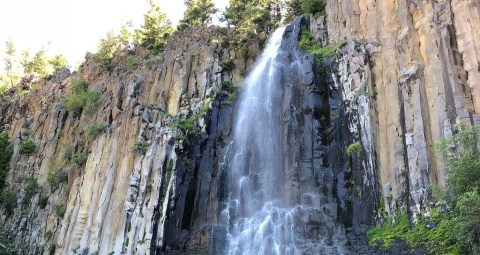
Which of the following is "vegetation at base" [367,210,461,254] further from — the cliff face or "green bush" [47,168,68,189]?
"green bush" [47,168,68,189]

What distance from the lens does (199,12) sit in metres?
54.6

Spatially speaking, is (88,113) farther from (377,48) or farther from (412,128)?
(412,128)

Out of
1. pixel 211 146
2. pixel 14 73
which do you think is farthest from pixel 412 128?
pixel 14 73

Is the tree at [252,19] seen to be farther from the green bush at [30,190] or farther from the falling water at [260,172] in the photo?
the green bush at [30,190]

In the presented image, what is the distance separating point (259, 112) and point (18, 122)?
93.3 feet

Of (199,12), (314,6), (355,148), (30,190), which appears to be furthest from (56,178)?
(314,6)

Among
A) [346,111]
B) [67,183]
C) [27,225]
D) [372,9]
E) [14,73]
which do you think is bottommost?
[27,225]

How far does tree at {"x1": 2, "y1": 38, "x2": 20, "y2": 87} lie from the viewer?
212 ft

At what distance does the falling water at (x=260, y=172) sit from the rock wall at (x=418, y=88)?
5.89 metres

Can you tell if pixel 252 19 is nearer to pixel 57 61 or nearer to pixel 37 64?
pixel 57 61

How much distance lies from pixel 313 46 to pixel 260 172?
11.4 meters

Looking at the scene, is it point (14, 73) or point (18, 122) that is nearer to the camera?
point (18, 122)

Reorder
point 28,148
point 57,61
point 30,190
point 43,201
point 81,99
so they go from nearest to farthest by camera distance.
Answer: point 43,201
point 30,190
point 28,148
point 81,99
point 57,61

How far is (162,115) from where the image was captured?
119 ft
